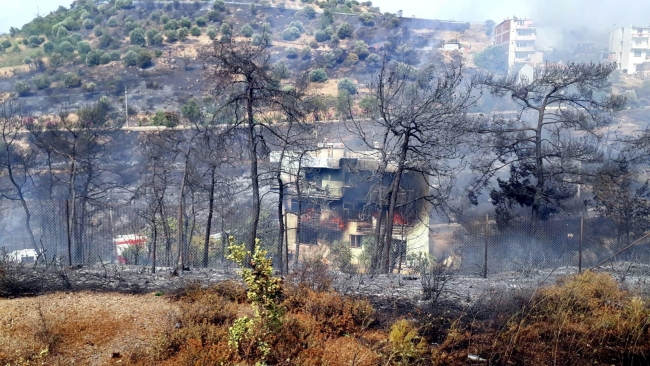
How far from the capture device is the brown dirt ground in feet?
18.7

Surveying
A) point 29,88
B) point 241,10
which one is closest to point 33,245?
point 29,88

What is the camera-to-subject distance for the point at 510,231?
1235cm

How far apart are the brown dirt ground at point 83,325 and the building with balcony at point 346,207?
15.3ft

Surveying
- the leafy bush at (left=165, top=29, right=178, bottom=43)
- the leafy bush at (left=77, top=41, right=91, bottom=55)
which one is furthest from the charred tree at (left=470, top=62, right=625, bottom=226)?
the leafy bush at (left=77, top=41, right=91, bottom=55)

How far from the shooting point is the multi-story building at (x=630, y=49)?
49406mm

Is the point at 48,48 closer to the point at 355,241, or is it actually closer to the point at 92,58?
the point at 92,58

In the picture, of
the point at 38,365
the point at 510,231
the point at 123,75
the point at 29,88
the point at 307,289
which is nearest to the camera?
the point at 38,365

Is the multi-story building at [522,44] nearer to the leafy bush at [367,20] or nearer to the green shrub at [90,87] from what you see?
the leafy bush at [367,20]

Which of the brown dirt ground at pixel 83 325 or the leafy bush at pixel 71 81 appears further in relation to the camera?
the leafy bush at pixel 71 81

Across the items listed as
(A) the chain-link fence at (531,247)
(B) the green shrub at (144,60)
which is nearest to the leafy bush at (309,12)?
(B) the green shrub at (144,60)

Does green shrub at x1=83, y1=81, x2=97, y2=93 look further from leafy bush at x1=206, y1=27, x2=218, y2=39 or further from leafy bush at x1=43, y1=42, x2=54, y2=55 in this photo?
leafy bush at x1=206, y1=27, x2=218, y2=39

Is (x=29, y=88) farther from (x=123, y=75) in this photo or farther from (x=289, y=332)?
(x=289, y=332)

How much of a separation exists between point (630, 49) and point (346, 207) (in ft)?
143

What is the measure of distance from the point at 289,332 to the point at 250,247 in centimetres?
525
